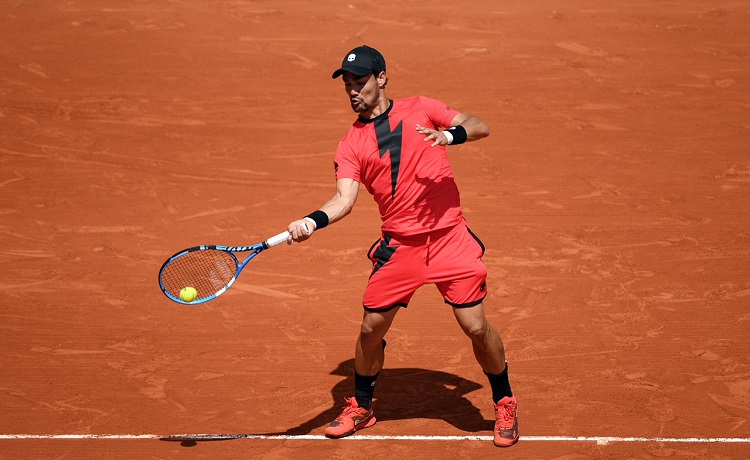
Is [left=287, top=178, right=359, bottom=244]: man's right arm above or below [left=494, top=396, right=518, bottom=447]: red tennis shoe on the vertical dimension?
above

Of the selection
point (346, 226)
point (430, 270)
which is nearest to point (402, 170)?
point (430, 270)

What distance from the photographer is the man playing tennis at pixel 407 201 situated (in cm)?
725

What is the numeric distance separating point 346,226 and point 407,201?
4.47m

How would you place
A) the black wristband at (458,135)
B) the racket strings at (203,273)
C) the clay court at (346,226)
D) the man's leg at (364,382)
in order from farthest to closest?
the clay court at (346,226) → the racket strings at (203,273) → the man's leg at (364,382) → the black wristband at (458,135)

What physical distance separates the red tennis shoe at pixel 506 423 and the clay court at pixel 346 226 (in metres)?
0.11

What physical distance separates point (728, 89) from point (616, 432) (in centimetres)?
834

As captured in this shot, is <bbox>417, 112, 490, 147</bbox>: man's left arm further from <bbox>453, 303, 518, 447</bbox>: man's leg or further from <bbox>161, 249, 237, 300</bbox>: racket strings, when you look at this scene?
<bbox>161, 249, 237, 300</bbox>: racket strings

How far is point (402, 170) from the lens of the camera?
726 cm

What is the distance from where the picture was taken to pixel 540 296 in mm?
10039

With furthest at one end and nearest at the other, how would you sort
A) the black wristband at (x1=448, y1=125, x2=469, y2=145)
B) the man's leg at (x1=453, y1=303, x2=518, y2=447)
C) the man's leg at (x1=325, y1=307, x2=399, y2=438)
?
the man's leg at (x1=325, y1=307, x2=399, y2=438) → the man's leg at (x1=453, y1=303, x2=518, y2=447) → the black wristband at (x1=448, y1=125, x2=469, y2=145)

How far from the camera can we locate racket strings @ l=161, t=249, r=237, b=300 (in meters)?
7.66

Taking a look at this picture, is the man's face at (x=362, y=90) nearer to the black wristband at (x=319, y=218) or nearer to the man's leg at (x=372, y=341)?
the black wristband at (x=319, y=218)

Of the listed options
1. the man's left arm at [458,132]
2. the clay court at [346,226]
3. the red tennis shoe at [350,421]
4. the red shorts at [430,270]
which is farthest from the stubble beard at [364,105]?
the clay court at [346,226]

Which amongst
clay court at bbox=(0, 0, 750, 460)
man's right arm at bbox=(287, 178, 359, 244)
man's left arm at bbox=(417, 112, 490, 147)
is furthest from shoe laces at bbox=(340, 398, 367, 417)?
man's left arm at bbox=(417, 112, 490, 147)
